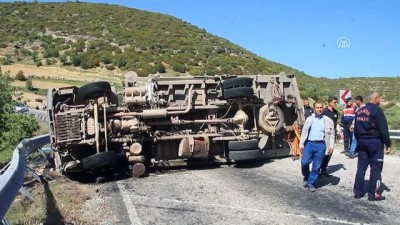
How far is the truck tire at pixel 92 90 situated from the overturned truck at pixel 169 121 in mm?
22

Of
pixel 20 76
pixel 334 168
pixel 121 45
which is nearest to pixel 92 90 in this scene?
pixel 334 168

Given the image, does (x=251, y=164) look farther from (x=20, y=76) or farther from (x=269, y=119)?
(x=20, y=76)

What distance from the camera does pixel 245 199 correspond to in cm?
791

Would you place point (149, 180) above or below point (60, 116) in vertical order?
below

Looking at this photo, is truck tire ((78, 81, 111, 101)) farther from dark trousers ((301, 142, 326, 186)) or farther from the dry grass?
dark trousers ((301, 142, 326, 186))

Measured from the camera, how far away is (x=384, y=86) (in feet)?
212

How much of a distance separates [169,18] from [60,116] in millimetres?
60928

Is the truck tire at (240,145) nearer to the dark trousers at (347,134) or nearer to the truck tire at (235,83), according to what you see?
the truck tire at (235,83)

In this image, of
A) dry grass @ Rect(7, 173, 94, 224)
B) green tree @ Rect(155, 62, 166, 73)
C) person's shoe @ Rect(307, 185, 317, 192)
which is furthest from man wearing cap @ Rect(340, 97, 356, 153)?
green tree @ Rect(155, 62, 166, 73)

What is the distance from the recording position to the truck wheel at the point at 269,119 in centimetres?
1147

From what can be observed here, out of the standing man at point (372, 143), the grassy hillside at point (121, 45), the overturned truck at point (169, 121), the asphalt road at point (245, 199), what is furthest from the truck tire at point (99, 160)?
the grassy hillside at point (121, 45)

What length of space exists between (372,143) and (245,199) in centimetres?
215

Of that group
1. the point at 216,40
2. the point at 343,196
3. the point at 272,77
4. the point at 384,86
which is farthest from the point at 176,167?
the point at 384,86

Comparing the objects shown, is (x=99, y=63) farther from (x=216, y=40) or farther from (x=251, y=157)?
(x=251, y=157)
